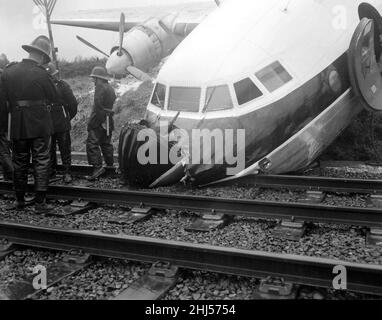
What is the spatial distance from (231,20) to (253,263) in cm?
505

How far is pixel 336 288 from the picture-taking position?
3.69 metres

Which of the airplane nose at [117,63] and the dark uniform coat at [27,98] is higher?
the airplane nose at [117,63]

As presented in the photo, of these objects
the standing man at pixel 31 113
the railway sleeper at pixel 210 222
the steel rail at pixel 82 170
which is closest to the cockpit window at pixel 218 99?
the railway sleeper at pixel 210 222

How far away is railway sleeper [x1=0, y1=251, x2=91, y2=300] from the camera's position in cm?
401

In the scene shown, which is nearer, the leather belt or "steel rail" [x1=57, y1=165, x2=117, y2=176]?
the leather belt

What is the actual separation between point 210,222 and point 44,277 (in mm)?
2154

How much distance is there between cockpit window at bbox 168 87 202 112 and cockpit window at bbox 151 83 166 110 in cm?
23

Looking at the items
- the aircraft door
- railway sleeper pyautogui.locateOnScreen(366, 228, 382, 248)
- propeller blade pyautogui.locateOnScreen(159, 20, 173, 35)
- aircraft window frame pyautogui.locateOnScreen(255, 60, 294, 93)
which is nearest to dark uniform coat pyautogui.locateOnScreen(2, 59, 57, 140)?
aircraft window frame pyautogui.locateOnScreen(255, 60, 294, 93)

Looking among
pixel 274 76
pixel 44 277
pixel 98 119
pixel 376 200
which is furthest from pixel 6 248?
pixel 376 200

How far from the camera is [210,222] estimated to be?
570cm

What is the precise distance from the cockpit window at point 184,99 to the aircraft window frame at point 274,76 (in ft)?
3.29

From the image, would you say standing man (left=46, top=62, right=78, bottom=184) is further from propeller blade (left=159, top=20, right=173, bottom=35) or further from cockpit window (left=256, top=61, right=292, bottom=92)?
propeller blade (left=159, top=20, right=173, bottom=35)

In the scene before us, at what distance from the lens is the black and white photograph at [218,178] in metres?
4.00

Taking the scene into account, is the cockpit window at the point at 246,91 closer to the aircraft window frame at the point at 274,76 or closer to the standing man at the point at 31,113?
the aircraft window frame at the point at 274,76
